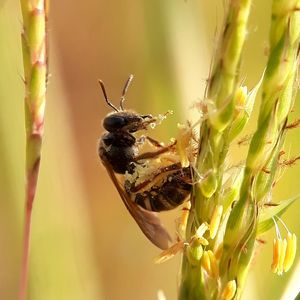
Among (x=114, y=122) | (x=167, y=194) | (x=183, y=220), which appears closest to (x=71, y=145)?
(x=114, y=122)

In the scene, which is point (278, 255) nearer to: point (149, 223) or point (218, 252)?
point (218, 252)

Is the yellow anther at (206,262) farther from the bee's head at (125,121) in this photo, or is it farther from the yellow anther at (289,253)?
the bee's head at (125,121)

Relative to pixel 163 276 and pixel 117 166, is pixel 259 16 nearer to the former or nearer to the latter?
pixel 117 166

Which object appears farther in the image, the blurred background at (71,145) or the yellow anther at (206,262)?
the blurred background at (71,145)

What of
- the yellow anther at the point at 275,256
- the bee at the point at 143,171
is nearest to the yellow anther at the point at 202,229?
the yellow anther at the point at 275,256

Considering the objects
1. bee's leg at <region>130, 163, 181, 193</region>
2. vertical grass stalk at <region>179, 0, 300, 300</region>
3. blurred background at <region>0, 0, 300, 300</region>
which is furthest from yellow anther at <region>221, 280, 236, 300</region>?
bee's leg at <region>130, 163, 181, 193</region>
